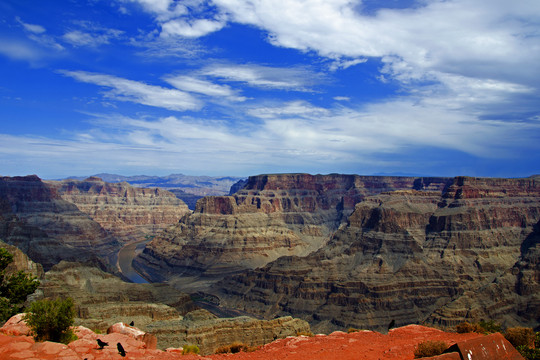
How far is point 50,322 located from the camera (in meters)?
26.8

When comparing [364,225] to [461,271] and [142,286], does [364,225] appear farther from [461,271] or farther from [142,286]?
[142,286]

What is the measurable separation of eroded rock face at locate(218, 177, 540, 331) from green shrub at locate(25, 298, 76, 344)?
7283 centimetres

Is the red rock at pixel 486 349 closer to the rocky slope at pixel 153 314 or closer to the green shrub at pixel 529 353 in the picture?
the green shrub at pixel 529 353

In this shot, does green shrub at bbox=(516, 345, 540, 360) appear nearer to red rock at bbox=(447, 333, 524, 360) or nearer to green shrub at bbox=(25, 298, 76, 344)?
red rock at bbox=(447, 333, 524, 360)

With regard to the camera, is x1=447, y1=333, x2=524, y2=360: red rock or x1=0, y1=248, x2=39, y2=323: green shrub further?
x1=0, y1=248, x2=39, y2=323: green shrub

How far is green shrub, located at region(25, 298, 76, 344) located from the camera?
2680 centimetres

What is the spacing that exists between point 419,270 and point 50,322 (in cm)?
10023

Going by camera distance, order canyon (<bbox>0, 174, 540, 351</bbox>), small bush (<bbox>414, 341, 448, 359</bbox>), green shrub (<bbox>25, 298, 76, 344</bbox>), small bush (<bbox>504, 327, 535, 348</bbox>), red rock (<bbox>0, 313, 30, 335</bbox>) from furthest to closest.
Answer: canyon (<bbox>0, 174, 540, 351</bbox>) < red rock (<bbox>0, 313, 30, 335</bbox>) < green shrub (<bbox>25, 298, 76, 344</bbox>) < small bush (<bbox>504, 327, 535, 348</bbox>) < small bush (<bbox>414, 341, 448, 359</bbox>)

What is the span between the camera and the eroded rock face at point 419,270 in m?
95.4

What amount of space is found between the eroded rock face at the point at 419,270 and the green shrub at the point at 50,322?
7283 cm

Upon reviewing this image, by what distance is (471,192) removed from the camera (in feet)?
490

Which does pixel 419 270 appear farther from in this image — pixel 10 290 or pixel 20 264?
pixel 10 290

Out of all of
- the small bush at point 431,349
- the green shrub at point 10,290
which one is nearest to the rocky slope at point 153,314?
the green shrub at point 10,290

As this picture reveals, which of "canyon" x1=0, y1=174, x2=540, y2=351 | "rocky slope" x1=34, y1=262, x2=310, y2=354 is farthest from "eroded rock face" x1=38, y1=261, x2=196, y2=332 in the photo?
"canyon" x1=0, y1=174, x2=540, y2=351
